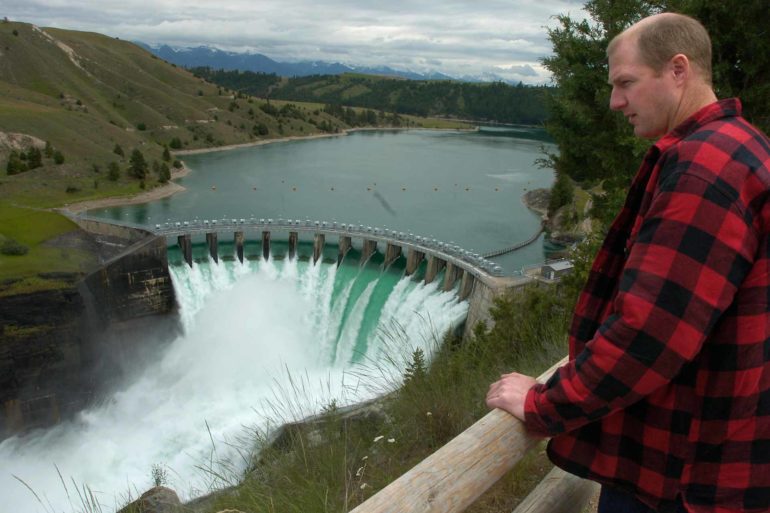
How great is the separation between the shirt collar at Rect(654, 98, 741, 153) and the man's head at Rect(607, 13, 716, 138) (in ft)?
0.18

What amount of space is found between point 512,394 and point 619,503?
0.51 meters

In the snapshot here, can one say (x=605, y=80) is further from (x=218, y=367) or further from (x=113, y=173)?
(x=113, y=173)

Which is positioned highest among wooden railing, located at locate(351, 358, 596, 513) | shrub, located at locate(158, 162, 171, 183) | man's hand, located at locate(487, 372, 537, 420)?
man's hand, located at locate(487, 372, 537, 420)

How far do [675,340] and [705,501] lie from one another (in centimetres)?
56

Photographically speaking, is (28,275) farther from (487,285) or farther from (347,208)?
(347,208)

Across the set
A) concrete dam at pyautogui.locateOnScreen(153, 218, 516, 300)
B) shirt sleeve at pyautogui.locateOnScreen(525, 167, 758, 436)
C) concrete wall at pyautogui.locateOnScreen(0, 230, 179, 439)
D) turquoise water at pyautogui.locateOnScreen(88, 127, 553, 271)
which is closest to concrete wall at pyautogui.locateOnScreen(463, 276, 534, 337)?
concrete dam at pyautogui.locateOnScreen(153, 218, 516, 300)

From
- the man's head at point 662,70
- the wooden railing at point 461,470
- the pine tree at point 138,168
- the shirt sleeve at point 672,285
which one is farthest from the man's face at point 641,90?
the pine tree at point 138,168

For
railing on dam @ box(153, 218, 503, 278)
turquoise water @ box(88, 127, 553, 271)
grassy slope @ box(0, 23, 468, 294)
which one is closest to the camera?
railing on dam @ box(153, 218, 503, 278)

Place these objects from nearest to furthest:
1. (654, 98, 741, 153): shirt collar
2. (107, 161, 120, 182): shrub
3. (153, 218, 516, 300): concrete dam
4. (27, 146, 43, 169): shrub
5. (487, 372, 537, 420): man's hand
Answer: (654, 98, 741, 153): shirt collar → (487, 372, 537, 420): man's hand → (153, 218, 516, 300): concrete dam → (27, 146, 43, 169): shrub → (107, 161, 120, 182): shrub

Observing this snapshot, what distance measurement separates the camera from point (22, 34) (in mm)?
102062

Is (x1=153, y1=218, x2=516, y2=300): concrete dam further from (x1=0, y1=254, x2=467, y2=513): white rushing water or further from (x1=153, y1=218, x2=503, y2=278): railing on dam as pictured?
(x1=0, y1=254, x2=467, y2=513): white rushing water

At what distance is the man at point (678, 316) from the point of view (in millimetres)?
1456

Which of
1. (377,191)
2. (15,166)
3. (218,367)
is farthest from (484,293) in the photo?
(15,166)

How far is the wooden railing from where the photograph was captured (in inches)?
71.5
